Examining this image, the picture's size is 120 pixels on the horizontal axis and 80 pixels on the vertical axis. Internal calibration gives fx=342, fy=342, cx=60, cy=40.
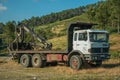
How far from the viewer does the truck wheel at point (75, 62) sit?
25634 mm

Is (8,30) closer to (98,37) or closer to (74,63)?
(74,63)

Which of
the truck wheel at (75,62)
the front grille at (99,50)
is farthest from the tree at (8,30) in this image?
the front grille at (99,50)

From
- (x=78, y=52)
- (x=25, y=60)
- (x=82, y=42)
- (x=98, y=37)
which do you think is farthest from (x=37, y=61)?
(x=98, y=37)

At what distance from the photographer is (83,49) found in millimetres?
25766

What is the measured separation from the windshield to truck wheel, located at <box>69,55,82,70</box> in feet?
5.90

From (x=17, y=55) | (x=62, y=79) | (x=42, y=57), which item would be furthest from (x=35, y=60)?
(x=62, y=79)

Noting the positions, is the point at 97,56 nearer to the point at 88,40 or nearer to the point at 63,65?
the point at 88,40

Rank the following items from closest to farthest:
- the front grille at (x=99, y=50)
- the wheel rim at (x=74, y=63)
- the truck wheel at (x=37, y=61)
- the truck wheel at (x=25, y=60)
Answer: the front grille at (x=99, y=50), the wheel rim at (x=74, y=63), the truck wheel at (x=37, y=61), the truck wheel at (x=25, y=60)

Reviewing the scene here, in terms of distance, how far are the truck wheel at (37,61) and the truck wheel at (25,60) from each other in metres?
0.51

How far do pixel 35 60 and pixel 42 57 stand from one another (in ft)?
3.20

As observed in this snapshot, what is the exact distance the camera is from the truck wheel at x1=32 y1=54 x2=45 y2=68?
29.6m

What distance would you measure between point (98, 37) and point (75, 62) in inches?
102

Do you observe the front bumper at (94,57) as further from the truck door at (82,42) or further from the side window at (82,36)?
the side window at (82,36)

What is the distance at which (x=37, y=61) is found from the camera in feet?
98.8
